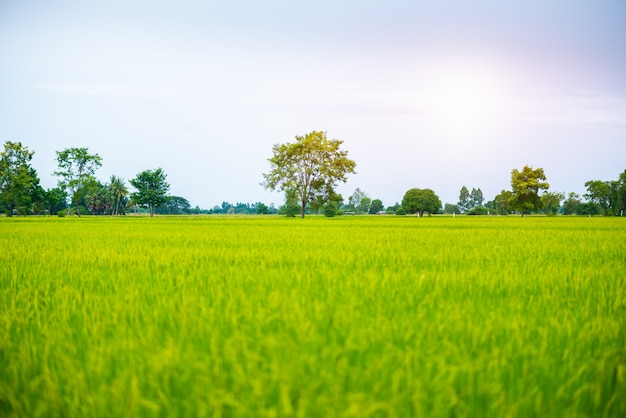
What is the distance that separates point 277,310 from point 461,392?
1817 millimetres

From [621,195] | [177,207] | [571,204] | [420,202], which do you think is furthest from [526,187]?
[177,207]

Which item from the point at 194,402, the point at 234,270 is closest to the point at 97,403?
the point at 194,402

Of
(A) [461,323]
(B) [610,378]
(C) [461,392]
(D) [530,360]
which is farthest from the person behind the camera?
(A) [461,323]

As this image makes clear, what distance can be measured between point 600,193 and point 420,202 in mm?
44574

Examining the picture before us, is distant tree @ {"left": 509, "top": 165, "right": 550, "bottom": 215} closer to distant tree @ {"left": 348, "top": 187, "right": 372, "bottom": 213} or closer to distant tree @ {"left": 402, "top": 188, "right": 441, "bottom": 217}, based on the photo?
distant tree @ {"left": 402, "top": 188, "right": 441, "bottom": 217}

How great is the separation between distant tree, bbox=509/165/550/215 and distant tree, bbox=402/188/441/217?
1049 inches

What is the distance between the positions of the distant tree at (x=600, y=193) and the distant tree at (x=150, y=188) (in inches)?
4107

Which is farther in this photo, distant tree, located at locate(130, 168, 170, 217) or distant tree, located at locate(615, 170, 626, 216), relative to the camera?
distant tree, located at locate(615, 170, 626, 216)

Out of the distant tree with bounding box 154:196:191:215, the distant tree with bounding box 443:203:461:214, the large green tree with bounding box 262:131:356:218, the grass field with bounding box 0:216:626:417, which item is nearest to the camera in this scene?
the grass field with bounding box 0:216:626:417

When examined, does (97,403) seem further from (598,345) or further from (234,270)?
(234,270)

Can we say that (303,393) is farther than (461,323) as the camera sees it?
No

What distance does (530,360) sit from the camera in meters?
2.45

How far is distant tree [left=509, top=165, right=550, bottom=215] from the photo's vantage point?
72.2 metres

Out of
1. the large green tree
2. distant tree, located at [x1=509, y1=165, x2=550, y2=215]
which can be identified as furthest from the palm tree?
distant tree, located at [x1=509, y1=165, x2=550, y2=215]
